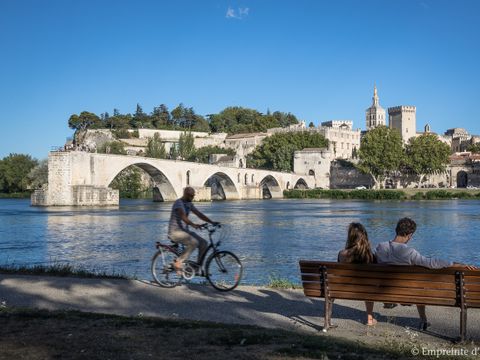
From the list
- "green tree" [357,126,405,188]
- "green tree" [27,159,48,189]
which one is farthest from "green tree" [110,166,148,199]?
"green tree" [357,126,405,188]

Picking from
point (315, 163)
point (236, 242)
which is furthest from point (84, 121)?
point (236, 242)

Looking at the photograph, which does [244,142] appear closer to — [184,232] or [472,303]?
[184,232]

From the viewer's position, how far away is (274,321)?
6570 mm

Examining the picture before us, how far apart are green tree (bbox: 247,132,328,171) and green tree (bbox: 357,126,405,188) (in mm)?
16024

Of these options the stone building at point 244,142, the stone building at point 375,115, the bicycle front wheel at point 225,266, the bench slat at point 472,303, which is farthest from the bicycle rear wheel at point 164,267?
the stone building at point 375,115

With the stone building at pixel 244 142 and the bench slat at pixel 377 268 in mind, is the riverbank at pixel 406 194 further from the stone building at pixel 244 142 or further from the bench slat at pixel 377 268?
the bench slat at pixel 377 268

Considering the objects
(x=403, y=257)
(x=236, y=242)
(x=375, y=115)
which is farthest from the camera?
(x=375, y=115)

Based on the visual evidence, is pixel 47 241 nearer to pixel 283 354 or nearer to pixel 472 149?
pixel 283 354

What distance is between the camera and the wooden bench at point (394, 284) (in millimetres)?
5715

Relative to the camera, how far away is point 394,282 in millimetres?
5977

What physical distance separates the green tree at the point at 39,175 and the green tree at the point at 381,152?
138 feet

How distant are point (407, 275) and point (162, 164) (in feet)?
185

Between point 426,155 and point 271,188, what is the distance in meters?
22.5

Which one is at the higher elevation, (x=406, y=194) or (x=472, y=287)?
(x=406, y=194)
